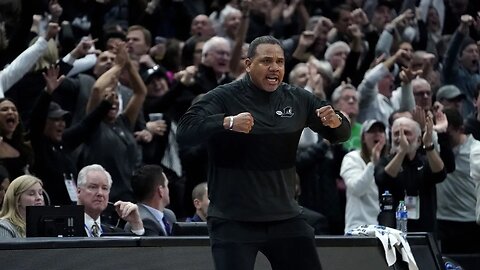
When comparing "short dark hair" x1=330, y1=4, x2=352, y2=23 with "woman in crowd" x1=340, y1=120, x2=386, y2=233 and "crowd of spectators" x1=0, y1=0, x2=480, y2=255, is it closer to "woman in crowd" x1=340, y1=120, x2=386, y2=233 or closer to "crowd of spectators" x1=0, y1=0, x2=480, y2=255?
"crowd of spectators" x1=0, y1=0, x2=480, y2=255

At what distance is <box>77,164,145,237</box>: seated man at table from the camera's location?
A: 9.13m

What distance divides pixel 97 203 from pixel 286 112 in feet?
9.72

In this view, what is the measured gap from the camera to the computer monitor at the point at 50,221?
803 centimetres

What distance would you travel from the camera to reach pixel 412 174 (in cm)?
1123

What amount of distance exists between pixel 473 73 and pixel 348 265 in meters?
8.21

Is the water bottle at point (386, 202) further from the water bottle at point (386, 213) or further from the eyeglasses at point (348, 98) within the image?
the eyeglasses at point (348, 98)

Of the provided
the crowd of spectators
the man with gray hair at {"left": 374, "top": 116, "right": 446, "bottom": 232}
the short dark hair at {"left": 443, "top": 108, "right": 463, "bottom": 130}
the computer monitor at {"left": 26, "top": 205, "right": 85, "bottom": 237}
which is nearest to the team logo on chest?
the computer monitor at {"left": 26, "top": 205, "right": 85, "bottom": 237}

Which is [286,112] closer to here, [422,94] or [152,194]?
[152,194]

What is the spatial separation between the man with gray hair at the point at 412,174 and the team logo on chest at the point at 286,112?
431 cm

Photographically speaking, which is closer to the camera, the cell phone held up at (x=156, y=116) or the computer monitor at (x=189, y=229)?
the computer monitor at (x=189, y=229)

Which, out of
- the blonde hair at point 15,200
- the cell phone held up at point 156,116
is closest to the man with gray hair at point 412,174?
the cell phone held up at point 156,116

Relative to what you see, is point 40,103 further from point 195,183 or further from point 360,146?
point 360,146

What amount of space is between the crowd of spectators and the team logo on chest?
2.97 metres

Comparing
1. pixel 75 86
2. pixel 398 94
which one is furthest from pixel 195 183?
→ pixel 398 94
